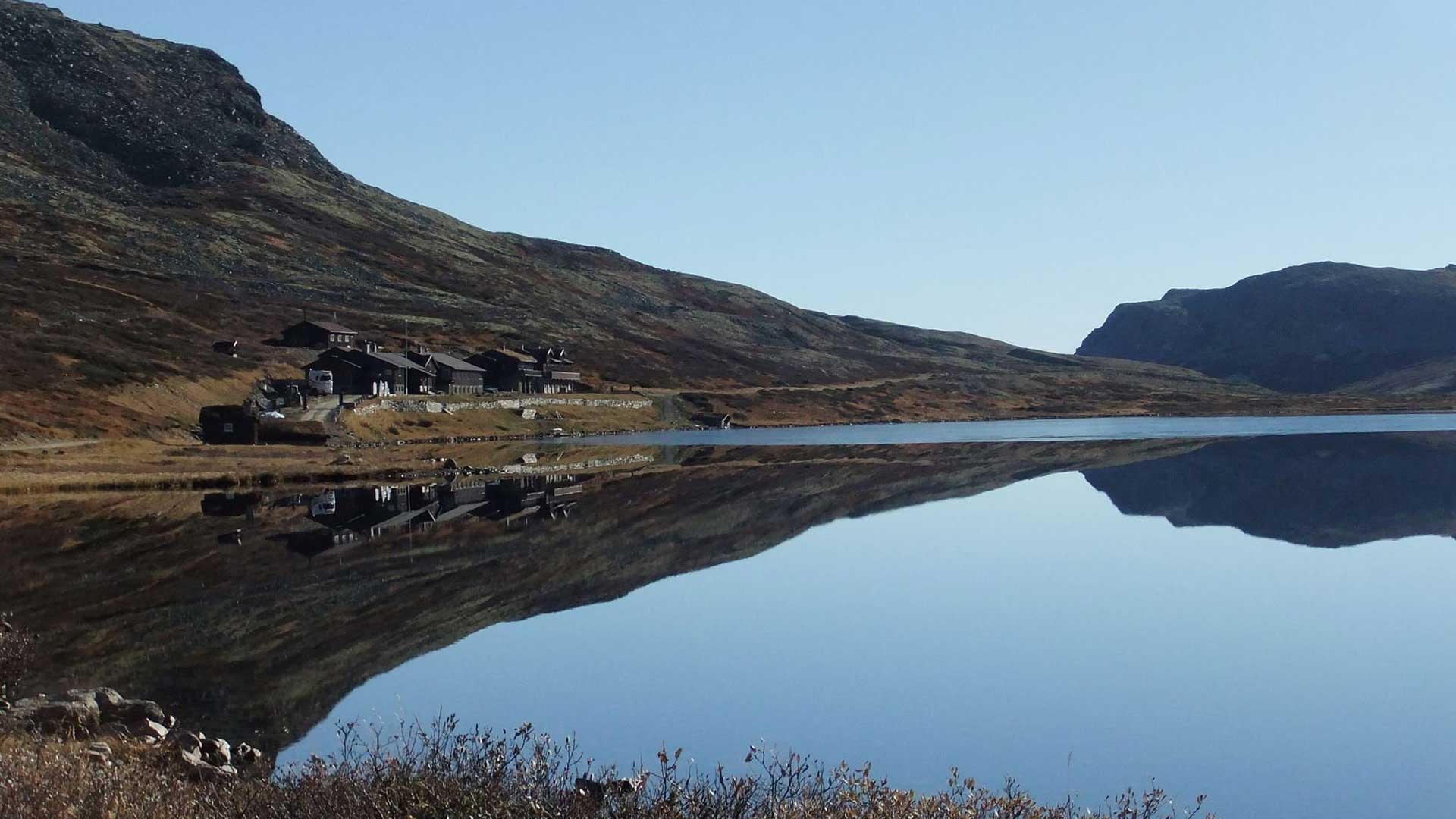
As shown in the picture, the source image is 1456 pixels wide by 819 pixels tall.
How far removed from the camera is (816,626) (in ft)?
98.2

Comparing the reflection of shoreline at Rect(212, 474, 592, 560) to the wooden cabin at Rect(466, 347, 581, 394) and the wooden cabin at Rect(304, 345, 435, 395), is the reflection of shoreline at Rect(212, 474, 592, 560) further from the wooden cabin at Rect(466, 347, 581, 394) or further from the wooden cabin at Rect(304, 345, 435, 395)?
Answer: the wooden cabin at Rect(466, 347, 581, 394)

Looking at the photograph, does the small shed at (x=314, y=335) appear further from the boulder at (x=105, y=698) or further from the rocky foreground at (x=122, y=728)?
the rocky foreground at (x=122, y=728)

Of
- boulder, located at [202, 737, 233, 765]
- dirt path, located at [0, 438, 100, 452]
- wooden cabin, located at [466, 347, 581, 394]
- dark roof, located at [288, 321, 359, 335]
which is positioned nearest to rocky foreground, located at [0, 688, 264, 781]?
boulder, located at [202, 737, 233, 765]

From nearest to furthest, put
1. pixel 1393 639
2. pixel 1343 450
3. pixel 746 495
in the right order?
pixel 1393 639 → pixel 746 495 → pixel 1343 450

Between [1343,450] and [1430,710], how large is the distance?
284 ft

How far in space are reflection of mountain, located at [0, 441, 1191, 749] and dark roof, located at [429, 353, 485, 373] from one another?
242ft

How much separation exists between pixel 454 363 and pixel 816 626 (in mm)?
116404

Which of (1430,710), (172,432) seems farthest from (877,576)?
(172,432)

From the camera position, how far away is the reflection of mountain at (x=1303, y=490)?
51.1m

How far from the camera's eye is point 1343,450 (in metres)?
99.1

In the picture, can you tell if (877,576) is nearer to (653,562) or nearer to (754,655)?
(653,562)

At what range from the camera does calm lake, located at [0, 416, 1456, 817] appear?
1967 centimetres

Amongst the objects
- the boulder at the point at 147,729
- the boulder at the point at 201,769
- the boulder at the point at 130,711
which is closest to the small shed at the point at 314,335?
the boulder at the point at 130,711

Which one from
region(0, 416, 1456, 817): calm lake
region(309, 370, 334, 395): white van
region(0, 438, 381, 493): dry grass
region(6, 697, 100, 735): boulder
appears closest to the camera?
region(6, 697, 100, 735): boulder
